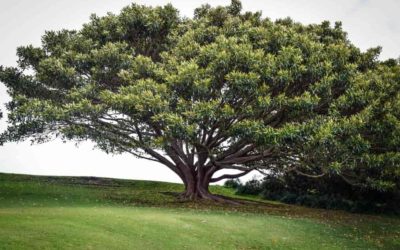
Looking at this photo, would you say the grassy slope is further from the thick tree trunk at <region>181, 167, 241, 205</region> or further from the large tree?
the large tree

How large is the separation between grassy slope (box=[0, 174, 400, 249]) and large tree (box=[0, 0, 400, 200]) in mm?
3254

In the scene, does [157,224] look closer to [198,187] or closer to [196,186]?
[198,187]

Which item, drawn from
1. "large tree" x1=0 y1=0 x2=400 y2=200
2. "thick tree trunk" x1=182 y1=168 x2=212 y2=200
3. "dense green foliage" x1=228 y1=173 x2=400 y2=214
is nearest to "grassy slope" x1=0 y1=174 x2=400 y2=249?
"thick tree trunk" x1=182 y1=168 x2=212 y2=200

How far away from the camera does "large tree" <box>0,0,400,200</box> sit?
Result: 26.0 metres

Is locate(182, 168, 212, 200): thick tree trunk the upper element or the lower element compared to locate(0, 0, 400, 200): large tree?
lower

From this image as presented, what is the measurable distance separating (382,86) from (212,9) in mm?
12452

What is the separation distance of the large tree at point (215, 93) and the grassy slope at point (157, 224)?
3.25 metres

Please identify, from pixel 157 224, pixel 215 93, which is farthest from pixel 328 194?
pixel 157 224

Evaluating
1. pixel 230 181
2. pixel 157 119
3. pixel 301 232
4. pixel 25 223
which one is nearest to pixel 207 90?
pixel 157 119

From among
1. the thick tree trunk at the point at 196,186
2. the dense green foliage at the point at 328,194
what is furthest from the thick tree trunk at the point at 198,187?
the dense green foliage at the point at 328,194

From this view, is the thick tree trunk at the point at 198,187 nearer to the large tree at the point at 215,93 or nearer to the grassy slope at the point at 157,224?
the large tree at the point at 215,93

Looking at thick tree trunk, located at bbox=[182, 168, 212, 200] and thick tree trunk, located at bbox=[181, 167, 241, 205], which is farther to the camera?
thick tree trunk, located at bbox=[182, 168, 212, 200]

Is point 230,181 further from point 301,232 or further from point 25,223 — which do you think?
point 25,223

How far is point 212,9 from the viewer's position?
3312 cm
